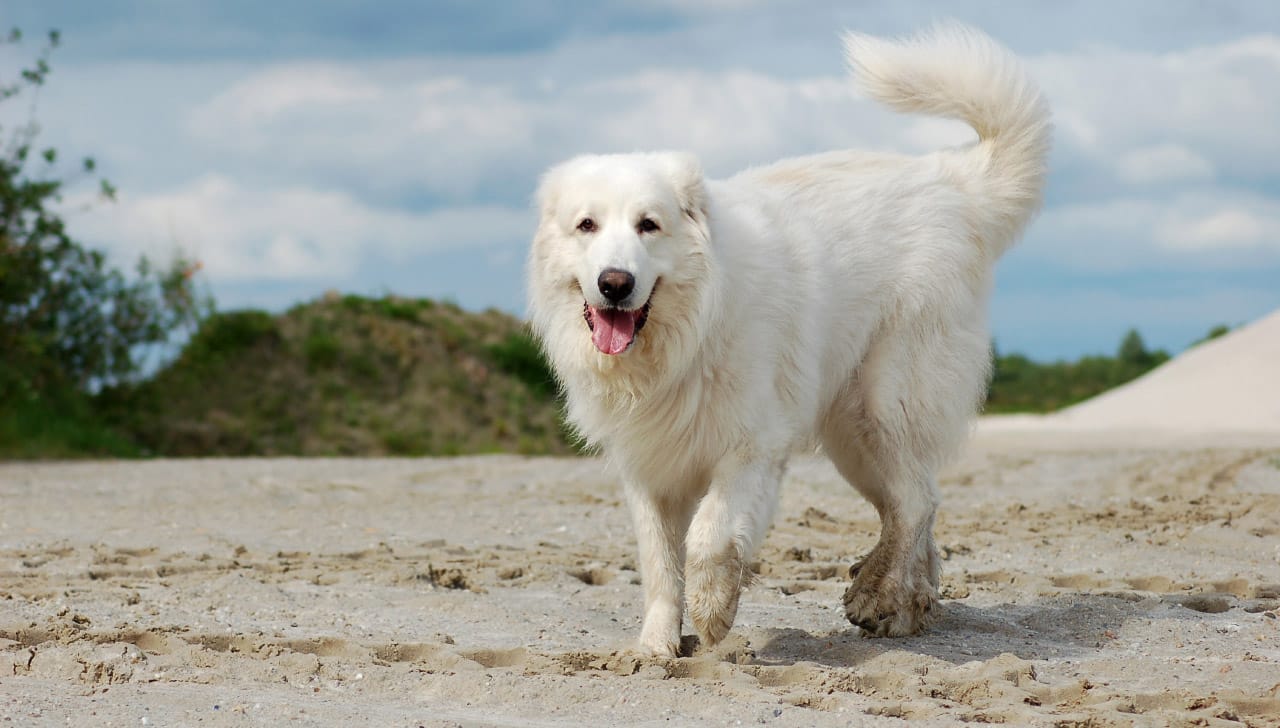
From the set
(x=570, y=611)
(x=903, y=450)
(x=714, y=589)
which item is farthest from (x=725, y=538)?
(x=570, y=611)

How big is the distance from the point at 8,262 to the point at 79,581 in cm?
844

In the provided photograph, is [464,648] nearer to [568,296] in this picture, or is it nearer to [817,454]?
[568,296]

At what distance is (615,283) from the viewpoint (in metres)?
4.50

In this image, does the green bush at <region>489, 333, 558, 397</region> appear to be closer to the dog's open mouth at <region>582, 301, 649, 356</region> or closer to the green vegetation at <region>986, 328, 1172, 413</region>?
the green vegetation at <region>986, 328, 1172, 413</region>

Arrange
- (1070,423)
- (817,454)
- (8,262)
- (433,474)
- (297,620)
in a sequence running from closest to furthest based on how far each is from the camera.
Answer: (297,620)
(817,454)
(433,474)
(8,262)
(1070,423)

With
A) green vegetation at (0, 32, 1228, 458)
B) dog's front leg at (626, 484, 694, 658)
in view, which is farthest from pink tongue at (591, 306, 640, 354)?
green vegetation at (0, 32, 1228, 458)

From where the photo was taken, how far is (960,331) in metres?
5.83

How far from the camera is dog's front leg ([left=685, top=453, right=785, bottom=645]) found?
475cm

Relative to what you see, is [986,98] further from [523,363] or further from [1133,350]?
[1133,350]

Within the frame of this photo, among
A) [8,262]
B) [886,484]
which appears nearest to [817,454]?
[886,484]

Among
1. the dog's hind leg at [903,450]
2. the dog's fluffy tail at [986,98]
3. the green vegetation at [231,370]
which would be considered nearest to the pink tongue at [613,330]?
the dog's hind leg at [903,450]

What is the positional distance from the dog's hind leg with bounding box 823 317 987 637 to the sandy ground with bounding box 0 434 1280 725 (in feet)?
0.57

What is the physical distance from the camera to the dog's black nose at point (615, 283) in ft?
14.7

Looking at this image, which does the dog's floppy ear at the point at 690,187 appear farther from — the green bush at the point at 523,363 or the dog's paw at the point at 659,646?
the green bush at the point at 523,363
